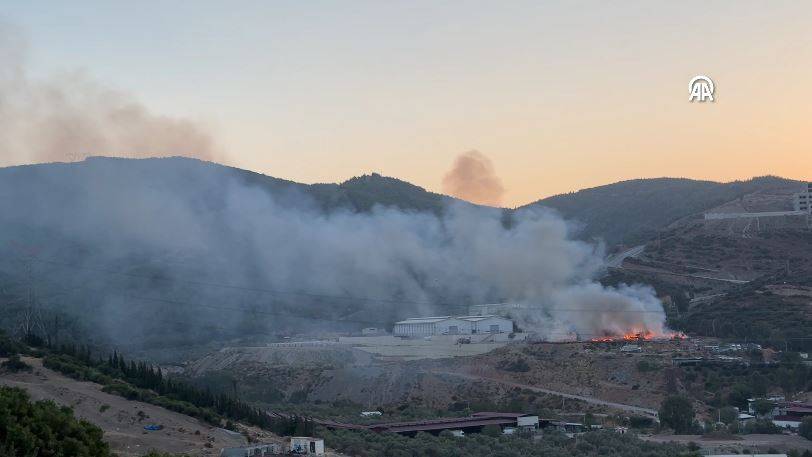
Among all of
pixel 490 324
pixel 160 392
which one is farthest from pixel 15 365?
pixel 490 324

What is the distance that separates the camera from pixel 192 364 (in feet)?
344

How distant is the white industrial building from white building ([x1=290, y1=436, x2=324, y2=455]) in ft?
183

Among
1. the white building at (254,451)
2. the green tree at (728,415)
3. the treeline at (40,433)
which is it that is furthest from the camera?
the green tree at (728,415)

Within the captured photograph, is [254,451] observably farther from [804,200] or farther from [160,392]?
[804,200]

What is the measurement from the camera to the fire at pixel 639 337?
99875mm

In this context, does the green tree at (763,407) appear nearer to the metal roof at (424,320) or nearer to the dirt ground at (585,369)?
the dirt ground at (585,369)

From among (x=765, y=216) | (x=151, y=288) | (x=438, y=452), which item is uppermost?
(x=765, y=216)

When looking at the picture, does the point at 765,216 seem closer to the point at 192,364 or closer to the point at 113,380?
the point at 192,364

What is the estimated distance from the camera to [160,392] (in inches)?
2453

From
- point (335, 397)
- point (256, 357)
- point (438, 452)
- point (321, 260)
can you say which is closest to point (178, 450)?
point (438, 452)

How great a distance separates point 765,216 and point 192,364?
82.7m

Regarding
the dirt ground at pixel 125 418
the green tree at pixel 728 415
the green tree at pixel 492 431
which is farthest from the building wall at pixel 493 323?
the dirt ground at pixel 125 418

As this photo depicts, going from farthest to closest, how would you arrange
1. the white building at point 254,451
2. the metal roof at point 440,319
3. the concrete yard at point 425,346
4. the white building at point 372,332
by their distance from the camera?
the white building at point 372,332 → the metal roof at point 440,319 → the concrete yard at point 425,346 → the white building at point 254,451

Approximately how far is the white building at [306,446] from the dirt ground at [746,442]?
21616 millimetres
